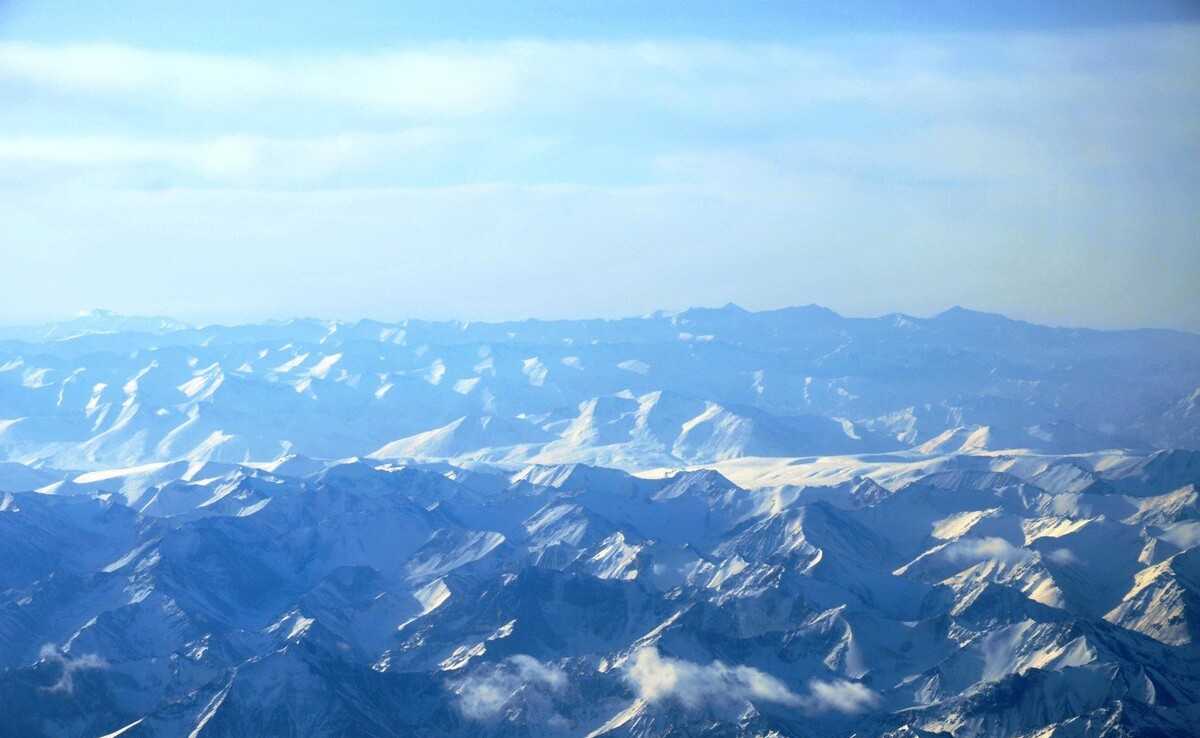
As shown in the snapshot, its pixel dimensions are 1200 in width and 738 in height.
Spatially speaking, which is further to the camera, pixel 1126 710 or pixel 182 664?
pixel 182 664

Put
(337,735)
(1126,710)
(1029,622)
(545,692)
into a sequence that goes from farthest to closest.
Answer: (1029,622), (545,692), (337,735), (1126,710)

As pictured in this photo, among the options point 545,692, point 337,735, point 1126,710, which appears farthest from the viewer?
point 545,692

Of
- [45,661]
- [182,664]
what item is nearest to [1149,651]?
[182,664]

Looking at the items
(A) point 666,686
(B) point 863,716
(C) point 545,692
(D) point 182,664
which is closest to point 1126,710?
(B) point 863,716

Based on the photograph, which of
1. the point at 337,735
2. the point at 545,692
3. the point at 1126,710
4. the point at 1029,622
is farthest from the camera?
the point at 1029,622

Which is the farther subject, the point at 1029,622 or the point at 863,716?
the point at 1029,622

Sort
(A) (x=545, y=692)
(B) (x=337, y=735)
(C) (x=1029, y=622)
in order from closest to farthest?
(B) (x=337, y=735)
(A) (x=545, y=692)
(C) (x=1029, y=622)

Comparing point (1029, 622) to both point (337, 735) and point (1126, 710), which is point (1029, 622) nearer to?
point (1126, 710)

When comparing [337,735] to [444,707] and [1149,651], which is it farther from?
[1149,651]
